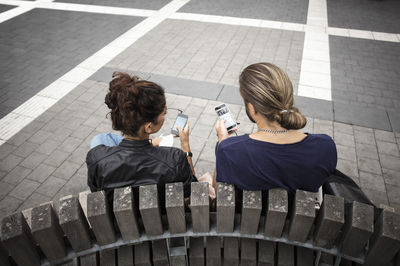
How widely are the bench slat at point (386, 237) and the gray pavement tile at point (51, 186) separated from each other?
3.43 meters

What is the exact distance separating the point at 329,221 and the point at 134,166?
1303mm

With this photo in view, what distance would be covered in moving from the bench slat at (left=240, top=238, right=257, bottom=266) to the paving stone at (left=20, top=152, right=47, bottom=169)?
3.18 meters

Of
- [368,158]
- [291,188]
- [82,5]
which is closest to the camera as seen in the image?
[291,188]

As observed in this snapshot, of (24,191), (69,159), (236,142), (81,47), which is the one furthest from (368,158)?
(81,47)

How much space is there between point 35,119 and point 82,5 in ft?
21.9

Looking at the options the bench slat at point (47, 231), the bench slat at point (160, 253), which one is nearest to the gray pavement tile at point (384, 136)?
the bench slat at point (160, 253)

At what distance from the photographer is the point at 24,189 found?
3.46 metres

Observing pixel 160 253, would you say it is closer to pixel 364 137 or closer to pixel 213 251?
pixel 213 251

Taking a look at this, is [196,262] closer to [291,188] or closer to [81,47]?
[291,188]

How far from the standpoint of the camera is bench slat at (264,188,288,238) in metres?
1.58

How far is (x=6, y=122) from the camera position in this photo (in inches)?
175

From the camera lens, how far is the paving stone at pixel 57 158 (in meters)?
3.79

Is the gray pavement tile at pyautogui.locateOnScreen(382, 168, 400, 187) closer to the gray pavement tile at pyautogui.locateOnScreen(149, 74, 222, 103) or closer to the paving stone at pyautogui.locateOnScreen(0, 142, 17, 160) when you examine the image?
the gray pavement tile at pyautogui.locateOnScreen(149, 74, 222, 103)

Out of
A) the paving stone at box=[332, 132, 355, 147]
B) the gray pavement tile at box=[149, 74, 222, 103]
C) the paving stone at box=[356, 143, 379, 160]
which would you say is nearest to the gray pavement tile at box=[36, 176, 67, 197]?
the gray pavement tile at box=[149, 74, 222, 103]
